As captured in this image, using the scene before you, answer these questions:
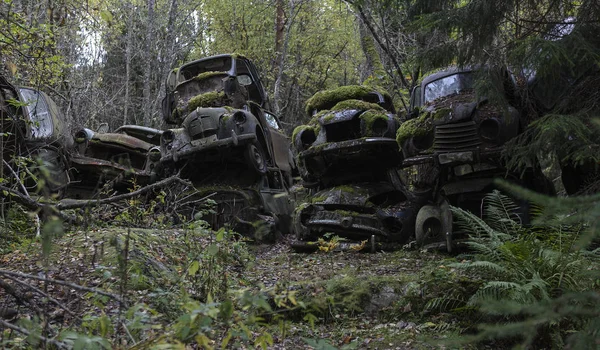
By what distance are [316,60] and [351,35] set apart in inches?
78.0

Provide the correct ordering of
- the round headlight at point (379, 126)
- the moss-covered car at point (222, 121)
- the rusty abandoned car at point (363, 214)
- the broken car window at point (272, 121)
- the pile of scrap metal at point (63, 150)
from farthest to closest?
the broken car window at point (272, 121), the moss-covered car at point (222, 121), the round headlight at point (379, 126), the rusty abandoned car at point (363, 214), the pile of scrap metal at point (63, 150)

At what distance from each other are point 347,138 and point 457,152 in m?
2.83

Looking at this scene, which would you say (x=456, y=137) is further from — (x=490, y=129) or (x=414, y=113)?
(x=414, y=113)

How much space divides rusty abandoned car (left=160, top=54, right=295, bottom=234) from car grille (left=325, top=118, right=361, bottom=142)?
1.44 metres

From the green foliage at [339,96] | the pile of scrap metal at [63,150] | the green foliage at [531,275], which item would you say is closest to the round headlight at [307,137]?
the green foliage at [339,96]

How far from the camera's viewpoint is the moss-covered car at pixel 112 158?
34.9ft

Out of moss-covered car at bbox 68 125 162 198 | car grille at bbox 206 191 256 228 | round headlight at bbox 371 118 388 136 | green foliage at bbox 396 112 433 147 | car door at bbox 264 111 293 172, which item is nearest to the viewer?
green foliage at bbox 396 112 433 147

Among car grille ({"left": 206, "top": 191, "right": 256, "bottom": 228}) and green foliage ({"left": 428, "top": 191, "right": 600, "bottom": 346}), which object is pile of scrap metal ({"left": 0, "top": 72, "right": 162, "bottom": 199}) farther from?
green foliage ({"left": 428, "top": 191, "right": 600, "bottom": 346})

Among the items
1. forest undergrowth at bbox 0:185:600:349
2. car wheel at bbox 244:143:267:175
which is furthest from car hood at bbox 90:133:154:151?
forest undergrowth at bbox 0:185:600:349

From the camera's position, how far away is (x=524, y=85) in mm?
7180

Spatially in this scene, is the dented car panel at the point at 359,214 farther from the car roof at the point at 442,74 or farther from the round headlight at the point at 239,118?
the round headlight at the point at 239,118

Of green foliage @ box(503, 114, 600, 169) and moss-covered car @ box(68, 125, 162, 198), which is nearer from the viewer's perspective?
green foliage @ box(503, 114, 600, 169)

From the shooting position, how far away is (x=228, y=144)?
9.86 m

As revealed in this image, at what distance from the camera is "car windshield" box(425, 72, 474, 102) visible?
835 centimetres
